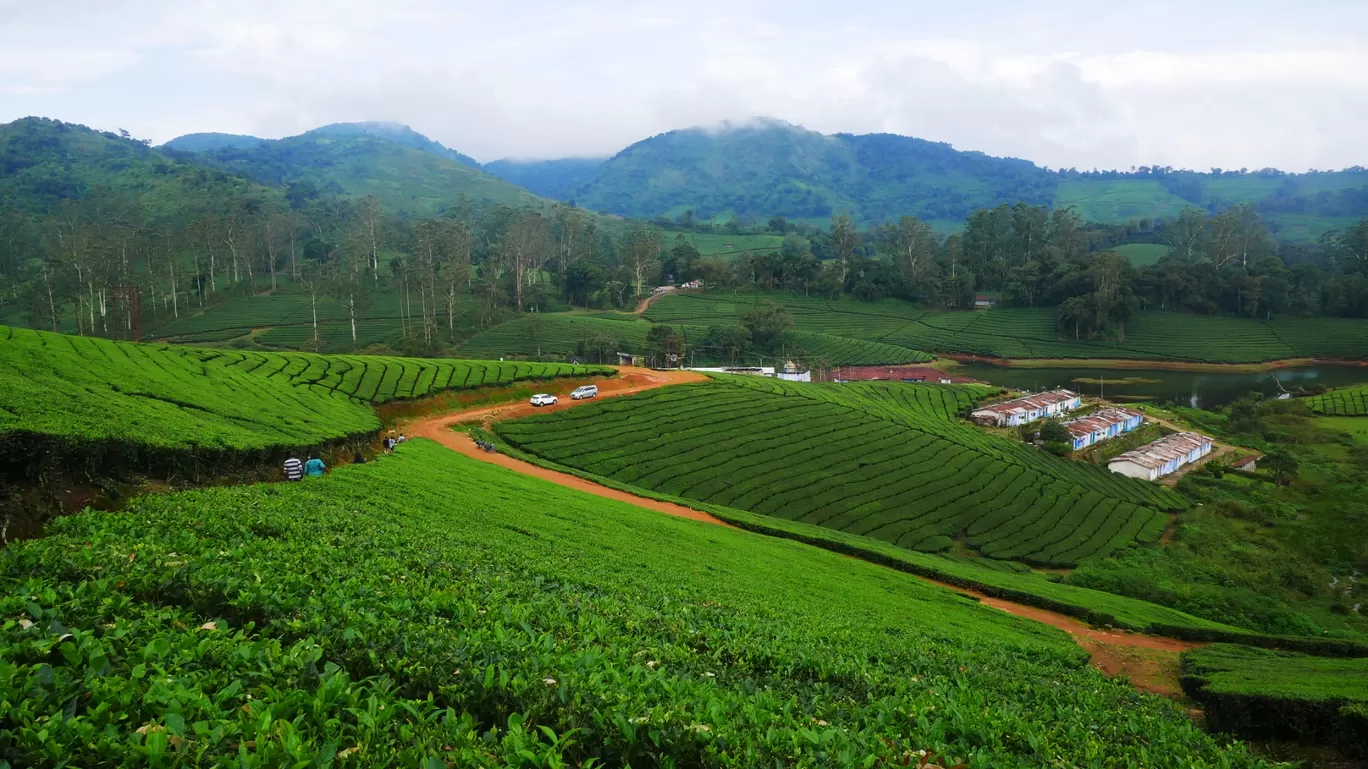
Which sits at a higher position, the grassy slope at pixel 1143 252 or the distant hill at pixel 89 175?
the distant hill at pixel 89 175

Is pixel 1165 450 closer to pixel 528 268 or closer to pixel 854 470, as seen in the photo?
pixel 854 470

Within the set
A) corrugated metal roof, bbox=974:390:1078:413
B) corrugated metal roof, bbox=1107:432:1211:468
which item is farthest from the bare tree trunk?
corrugated metal roof, bbox=1107:432:1211:468

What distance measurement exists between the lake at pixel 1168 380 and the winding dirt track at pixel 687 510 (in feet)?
166

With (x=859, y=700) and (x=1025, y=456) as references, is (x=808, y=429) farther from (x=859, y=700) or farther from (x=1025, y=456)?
(x=859, y=700)

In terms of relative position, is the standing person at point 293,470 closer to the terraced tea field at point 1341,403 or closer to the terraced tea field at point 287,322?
the terraced tea field at point 287,322

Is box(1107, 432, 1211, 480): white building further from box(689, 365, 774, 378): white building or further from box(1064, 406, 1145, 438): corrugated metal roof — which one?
box(689, 365, 774, 378): white building

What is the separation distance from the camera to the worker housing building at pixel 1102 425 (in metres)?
55.9

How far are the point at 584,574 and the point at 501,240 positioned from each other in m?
112

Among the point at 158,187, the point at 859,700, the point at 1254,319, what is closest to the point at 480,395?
the point at 859,700

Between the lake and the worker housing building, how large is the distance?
1622cm

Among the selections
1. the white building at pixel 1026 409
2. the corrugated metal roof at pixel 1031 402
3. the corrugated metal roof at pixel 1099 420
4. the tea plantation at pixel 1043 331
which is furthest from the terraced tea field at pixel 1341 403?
the tea plantation at pixel 1043 331

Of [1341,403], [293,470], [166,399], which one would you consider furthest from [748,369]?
[293,470]

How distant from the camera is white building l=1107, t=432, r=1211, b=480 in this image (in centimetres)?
5009

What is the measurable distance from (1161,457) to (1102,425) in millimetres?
7615
